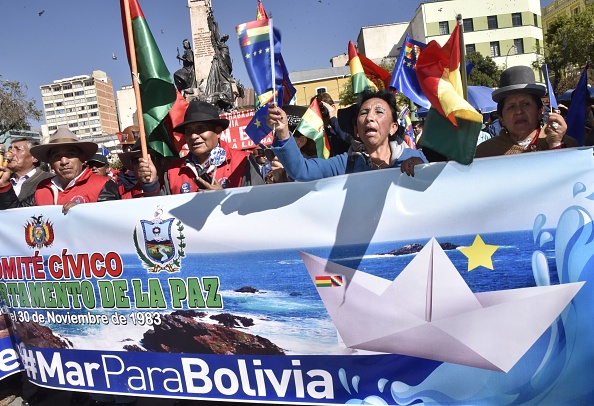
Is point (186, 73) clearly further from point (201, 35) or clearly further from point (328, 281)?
point (328, 281)

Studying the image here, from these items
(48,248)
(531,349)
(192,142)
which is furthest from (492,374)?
(48,248)

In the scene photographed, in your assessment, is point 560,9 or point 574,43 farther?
point 560,9

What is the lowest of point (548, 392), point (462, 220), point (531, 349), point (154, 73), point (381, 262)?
point (548, 392)

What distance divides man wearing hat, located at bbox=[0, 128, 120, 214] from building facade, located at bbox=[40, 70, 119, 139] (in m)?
148

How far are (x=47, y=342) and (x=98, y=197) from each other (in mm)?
1038

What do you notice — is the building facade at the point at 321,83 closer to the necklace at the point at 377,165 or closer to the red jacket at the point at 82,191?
the red jacket at the point at 82,191

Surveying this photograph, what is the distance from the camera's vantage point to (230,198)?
293 cm

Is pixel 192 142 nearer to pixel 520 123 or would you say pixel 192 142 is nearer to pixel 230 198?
Result: pixel 230 198

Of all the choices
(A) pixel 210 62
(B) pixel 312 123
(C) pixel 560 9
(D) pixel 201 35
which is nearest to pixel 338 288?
(B) pixel 312 123

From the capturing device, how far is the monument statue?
71.1 feet

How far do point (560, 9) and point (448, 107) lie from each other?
224ft

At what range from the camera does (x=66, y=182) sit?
146 inches

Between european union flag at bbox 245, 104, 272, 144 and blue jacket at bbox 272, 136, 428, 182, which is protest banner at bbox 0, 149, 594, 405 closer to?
blue jacket at bbox 272, 136, 428, 182

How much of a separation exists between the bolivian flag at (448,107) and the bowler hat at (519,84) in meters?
0.78
